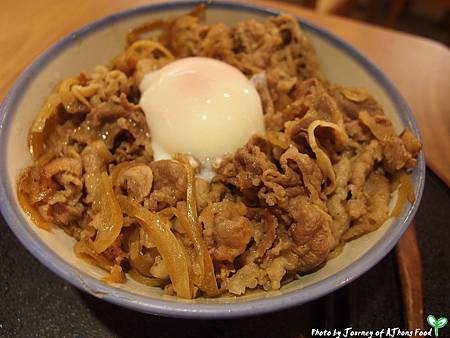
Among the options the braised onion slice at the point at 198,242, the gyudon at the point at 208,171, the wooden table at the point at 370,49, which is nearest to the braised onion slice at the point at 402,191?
the gyudon at the point at 208,171

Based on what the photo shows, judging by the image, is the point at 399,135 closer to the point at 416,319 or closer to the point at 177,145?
the point at 416,319

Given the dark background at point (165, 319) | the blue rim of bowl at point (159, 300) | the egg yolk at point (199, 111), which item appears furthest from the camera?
the egg yolk at point (199, 111)

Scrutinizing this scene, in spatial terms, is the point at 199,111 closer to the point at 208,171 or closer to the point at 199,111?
the point at 199,111

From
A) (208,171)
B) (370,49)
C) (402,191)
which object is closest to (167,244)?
(208,171)

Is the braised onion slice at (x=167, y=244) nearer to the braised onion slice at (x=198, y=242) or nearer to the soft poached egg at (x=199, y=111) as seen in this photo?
the braised onion slice at (x=198, y=242)

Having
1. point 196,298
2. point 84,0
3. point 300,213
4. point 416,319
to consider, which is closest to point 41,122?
point 196,298
